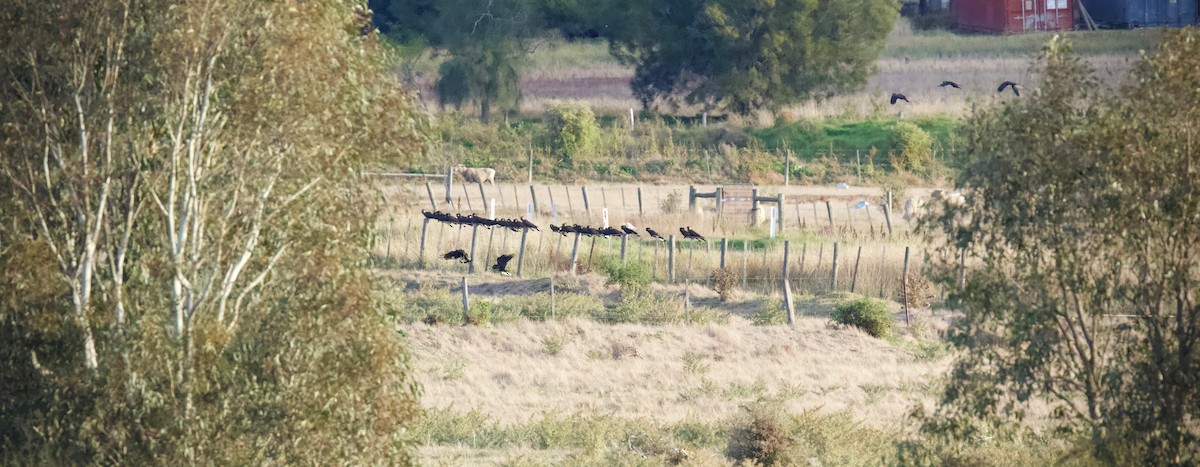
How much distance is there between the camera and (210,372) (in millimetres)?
12148

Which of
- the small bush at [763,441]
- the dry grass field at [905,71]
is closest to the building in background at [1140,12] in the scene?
the dry grass field at [905,71]

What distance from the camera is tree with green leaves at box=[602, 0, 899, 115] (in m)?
49.7

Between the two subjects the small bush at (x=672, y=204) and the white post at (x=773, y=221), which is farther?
the small bush at (x=672, y=204)

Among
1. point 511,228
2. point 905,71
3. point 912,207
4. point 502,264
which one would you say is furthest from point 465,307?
point 905,71

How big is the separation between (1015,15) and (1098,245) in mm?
52660

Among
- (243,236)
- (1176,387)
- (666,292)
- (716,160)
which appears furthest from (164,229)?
(716,160)

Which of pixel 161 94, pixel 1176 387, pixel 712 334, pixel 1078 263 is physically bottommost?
pixel 712 334

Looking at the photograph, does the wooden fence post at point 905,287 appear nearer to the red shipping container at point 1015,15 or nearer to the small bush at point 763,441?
the small bush at point 763,441

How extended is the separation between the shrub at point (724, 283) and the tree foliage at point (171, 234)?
55.1 ft

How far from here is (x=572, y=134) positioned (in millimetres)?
48250

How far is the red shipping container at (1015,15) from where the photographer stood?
61.2 meters

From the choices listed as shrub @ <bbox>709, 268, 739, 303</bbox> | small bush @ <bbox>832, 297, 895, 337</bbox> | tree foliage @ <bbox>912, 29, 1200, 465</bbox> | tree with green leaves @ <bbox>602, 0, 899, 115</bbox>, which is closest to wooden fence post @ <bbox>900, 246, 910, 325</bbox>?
small bush @ <bbox>832, 297, 895, 337</bbox>

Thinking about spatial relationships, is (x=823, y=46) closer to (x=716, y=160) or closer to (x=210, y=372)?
(x=716, y=160)

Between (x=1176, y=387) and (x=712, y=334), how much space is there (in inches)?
554
